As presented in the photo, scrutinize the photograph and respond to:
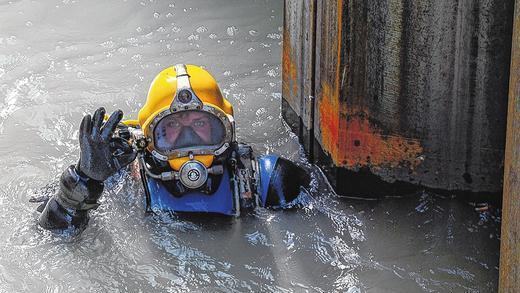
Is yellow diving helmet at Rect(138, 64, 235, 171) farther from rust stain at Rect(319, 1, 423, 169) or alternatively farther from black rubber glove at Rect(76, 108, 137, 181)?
rust stain at Rect(319, 1, 423, 169)

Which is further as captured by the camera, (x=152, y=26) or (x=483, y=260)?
(x=152, y=26)

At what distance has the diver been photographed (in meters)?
4.47

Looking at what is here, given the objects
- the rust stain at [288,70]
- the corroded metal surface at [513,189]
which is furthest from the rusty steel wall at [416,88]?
the corroded metal surface at [513,189]

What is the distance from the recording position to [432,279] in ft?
14.8

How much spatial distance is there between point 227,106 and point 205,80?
22 cm

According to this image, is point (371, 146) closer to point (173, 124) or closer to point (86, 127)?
point (173, 124)

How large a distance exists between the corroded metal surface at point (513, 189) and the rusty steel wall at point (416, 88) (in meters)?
1.09

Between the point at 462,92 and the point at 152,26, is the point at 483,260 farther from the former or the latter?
the point at 152,26

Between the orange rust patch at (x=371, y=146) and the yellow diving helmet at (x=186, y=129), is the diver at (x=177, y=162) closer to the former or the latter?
the yellow diving helmet at (x=186, y=129)

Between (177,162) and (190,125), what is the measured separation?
0.21m

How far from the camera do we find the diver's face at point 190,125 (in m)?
4.68

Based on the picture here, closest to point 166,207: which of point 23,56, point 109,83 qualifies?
point 109,83

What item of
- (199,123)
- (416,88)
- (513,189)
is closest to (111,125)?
(199,123)

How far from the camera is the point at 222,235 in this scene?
4895mm
